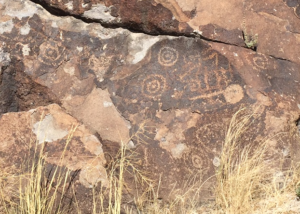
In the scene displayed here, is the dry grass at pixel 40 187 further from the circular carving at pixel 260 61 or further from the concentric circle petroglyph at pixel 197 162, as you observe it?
the circular carving at pixel 260 61

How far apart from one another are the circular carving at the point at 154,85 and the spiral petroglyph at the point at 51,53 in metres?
0.54

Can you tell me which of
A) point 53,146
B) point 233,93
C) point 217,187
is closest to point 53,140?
point 53,146

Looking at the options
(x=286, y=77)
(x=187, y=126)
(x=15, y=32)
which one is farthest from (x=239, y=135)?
(x=15, y=32)

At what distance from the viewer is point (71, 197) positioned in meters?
2.56

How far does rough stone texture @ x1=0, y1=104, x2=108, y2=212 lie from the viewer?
258 centimetres

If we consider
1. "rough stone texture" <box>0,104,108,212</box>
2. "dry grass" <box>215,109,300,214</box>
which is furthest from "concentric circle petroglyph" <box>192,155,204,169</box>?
"rough stone texture" <box>0,104,108,212</box>

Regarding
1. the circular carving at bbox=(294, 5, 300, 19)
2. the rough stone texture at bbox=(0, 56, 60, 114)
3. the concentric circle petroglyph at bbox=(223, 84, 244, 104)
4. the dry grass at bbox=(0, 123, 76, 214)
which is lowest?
the dry grass at bbox=(0, 123, 76, 214)

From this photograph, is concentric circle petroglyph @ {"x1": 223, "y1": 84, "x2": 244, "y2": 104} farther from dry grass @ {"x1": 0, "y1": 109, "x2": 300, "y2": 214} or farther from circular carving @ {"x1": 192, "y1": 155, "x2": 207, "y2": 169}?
circular carving @ {"x1": 192, "y1": 155, "x2": 207, "y2": 169}

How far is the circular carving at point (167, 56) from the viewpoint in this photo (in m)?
2.81

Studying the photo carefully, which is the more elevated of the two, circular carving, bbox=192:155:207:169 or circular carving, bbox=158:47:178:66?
circular carving, bbox=158:47:178:66

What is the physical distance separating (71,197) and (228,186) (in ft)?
2.87

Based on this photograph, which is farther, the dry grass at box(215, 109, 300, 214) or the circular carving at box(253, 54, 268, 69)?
the circular carving at box(253, 54, 268, 69)

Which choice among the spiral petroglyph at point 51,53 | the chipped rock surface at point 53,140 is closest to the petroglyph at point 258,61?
the chipped rock surface at point 53,140

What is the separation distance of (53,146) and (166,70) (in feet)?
2.66
